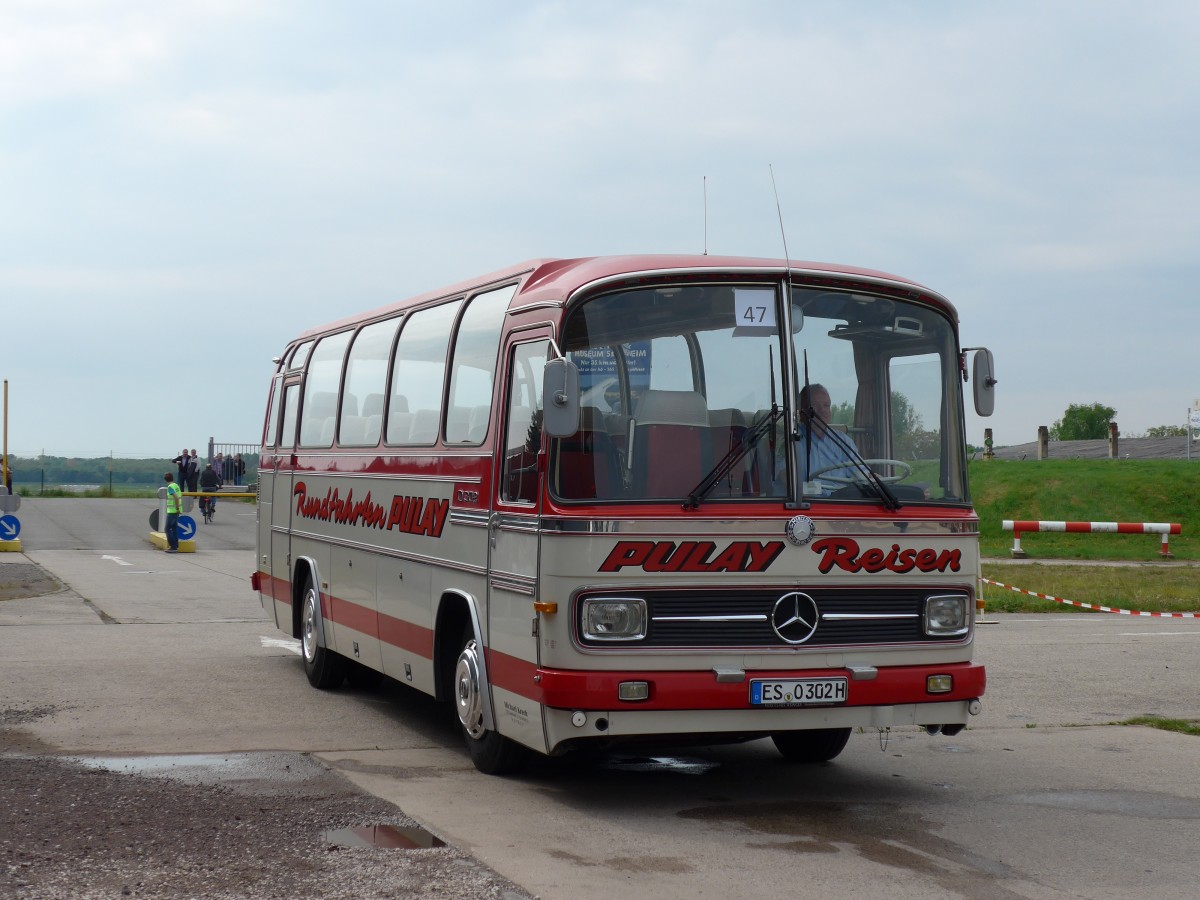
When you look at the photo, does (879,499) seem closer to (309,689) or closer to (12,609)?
(309,689)

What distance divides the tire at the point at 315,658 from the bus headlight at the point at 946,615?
563 centimetres

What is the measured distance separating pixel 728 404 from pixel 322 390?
19.0ft

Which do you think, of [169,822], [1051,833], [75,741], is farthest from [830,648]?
[75,741]

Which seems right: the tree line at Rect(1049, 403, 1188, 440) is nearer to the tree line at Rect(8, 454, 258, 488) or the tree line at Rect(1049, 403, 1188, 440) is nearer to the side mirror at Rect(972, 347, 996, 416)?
the tree line at Rect(8, 454, 258, 488)

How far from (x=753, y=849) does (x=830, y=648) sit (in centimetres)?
123

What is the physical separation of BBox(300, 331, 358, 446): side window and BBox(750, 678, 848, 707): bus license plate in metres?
5.31

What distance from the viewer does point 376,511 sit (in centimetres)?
1077

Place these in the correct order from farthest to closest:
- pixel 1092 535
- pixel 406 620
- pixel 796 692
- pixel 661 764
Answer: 1. pixel 1092 535
2. pixel 406 620
3. pixel 661 764
4. pixel 796 692

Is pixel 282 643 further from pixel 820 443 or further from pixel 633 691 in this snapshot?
pixel 820 443

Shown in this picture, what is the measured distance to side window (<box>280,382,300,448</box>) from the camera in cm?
1369

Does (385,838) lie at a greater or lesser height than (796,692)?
lesser

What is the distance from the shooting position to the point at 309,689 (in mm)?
12281

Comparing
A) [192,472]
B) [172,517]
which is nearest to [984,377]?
[172,517]

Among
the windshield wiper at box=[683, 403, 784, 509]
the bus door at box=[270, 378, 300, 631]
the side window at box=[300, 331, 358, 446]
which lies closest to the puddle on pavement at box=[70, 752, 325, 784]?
the windshield wiper at box=[683, 403, 784, 509]
